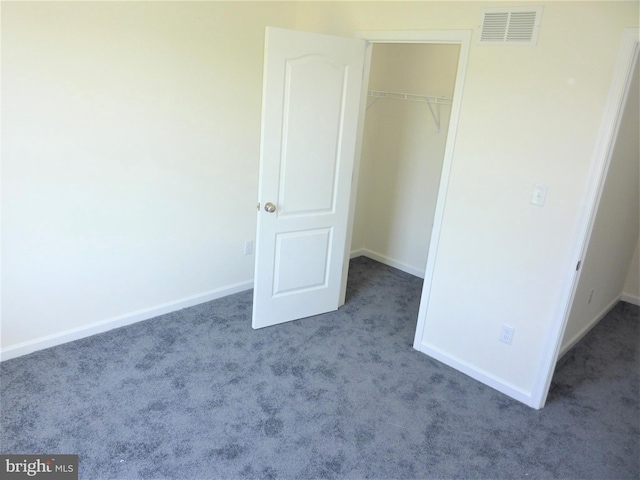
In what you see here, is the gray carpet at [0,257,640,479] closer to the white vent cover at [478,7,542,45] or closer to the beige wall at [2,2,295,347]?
the beige wall at [2,2,295,347]

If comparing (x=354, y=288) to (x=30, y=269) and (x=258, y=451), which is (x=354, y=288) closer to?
(x=258, y=451)

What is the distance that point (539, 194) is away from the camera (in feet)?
8.11

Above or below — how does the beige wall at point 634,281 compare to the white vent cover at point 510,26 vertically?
below

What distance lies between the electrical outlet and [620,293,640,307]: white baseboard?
237cm

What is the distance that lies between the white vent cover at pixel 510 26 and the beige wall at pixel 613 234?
0.70 metres

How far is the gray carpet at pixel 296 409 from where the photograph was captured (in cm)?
216

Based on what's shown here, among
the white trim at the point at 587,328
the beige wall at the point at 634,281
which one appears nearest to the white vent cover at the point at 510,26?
the white trim at the point at 587,328

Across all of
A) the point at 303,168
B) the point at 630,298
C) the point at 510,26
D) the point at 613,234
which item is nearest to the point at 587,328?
the point at 613,234

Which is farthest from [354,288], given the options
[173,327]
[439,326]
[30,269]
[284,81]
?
[30,269]

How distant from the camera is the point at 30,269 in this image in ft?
8.77

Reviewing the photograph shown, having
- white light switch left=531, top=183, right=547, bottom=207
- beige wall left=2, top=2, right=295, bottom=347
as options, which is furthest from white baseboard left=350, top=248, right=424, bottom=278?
white light switch left=531, top=183, right=547, bottom=207

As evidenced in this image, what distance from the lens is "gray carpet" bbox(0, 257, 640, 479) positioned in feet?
7.10

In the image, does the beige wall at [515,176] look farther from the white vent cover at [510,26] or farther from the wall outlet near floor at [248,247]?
the wall outlet near floor at [248,247]

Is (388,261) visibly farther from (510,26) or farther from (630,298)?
(510,26)
